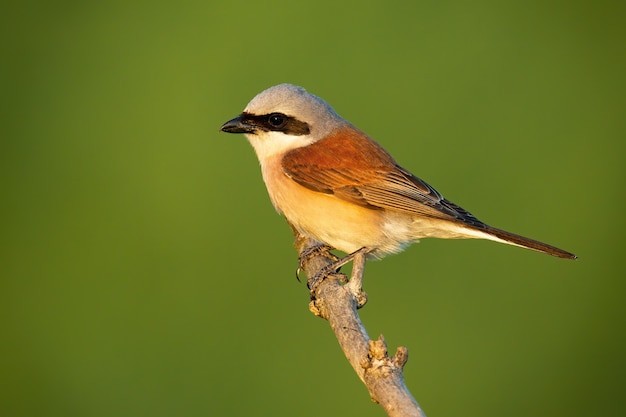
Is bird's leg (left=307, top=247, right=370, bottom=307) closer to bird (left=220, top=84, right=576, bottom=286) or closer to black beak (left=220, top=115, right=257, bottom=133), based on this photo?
bird (left=220, top=84, right=576, bottom=286)

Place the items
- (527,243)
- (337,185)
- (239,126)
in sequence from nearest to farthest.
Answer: (527,243) → (337,185) → (239,126)

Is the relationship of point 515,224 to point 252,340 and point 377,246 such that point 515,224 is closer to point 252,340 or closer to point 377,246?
point 377,246

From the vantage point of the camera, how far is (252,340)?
15.8 feet

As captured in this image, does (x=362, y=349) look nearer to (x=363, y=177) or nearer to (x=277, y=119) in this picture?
(x=363, y=177)

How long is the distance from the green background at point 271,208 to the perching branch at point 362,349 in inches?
41.9

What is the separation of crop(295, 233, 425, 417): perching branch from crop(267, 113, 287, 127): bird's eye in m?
0.85

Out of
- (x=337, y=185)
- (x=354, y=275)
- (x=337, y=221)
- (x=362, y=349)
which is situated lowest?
(x=362, y=349)

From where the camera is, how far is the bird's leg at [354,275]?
3342 millimetres

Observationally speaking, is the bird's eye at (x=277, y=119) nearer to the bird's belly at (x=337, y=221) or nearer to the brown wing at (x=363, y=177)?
the brown wing at (x=363, y=177)

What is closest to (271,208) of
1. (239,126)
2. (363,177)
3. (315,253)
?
(315,253)

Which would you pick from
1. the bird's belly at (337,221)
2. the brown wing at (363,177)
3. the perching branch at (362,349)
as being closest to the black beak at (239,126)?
the brown wing at (363,177)

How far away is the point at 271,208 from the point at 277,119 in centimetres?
119

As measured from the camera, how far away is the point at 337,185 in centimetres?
425

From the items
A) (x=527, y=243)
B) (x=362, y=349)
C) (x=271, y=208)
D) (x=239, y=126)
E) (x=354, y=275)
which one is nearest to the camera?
(x=362, y=349)
